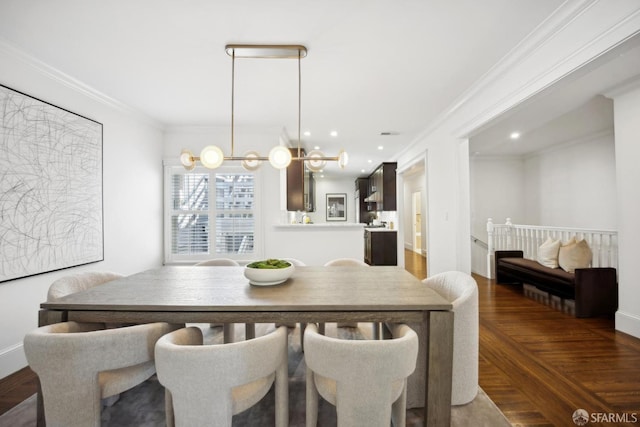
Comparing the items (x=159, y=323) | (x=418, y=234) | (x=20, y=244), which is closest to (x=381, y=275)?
(x=159, y=323)

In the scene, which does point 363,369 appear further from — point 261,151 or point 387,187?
point 387,187

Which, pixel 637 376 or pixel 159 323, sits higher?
pixel 159 323

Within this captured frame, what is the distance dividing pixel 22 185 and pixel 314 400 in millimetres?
2785

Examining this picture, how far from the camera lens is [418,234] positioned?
27.9 ft

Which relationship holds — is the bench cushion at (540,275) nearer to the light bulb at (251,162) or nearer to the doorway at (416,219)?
the light bulb at (251,162)

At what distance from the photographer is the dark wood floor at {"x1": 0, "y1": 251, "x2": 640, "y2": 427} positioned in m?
1.66

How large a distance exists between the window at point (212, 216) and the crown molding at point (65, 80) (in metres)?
1.01

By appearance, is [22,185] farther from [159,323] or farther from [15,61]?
[159,323]

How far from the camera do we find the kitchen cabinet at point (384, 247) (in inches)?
241

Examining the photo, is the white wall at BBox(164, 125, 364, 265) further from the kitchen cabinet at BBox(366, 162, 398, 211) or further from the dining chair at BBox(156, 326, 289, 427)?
the dining chair at BBox(156, 326, 289, 427)

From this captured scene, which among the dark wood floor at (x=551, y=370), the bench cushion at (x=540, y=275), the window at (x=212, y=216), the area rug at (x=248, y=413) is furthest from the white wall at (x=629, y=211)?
the window at (x=212, y=216)
